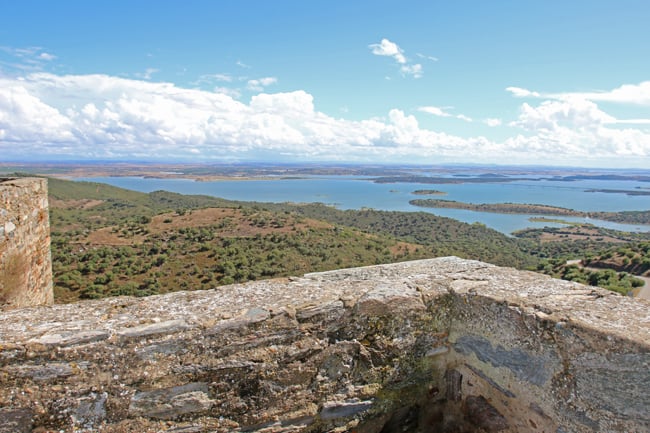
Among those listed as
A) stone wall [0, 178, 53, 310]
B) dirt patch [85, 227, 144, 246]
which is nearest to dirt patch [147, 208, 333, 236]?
dirt patch [85, 227, 144, 246]

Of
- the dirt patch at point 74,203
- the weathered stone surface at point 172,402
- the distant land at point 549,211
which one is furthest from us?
the distant land at point 549,211

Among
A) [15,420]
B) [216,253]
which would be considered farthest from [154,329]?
[216,253]

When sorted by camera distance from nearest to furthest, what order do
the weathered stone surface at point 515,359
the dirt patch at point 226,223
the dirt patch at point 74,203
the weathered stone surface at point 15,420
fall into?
the weathered stone surface at point 15,420
the weathered stone surface at point 515,359
the dirt patch at point 226,223
the dirt patch at point 74,203

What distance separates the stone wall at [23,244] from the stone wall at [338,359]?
129 cm

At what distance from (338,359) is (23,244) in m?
3.37

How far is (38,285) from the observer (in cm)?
442

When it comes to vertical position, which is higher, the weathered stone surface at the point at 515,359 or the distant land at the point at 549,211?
the weathered stone surface at the point at 515,359

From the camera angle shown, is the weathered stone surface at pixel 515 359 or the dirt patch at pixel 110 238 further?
the dirt patch at pixel 110 238

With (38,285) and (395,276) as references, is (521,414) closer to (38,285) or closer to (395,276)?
(395,276)

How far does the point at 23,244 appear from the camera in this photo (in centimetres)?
399

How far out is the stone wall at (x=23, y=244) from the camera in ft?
12.0

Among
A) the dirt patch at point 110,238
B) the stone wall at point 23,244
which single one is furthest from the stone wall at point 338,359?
the dirt patch at point 110,238

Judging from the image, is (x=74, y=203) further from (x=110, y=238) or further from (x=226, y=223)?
(x=110, y=238)

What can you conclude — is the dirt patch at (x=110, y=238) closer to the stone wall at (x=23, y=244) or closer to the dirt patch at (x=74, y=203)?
the stone wall at (x=23, y=244)
